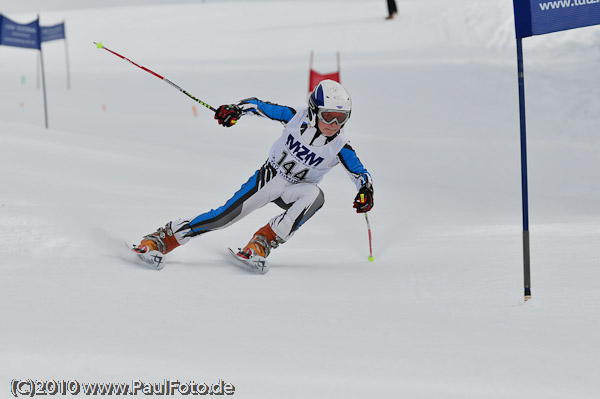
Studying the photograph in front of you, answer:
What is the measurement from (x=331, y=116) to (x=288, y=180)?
65cm

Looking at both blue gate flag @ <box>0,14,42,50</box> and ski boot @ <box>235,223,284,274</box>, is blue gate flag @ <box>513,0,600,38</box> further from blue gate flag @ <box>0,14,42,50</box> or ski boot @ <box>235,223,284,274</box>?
blue gate flag @ <box>0,14,42,50</box>

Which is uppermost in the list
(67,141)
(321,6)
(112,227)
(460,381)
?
(321,6)

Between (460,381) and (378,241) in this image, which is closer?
(460,381)

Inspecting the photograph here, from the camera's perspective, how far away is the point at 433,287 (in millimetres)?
4824

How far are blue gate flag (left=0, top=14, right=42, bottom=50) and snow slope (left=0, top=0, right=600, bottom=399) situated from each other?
1.87m

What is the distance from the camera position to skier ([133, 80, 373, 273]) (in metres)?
5.14

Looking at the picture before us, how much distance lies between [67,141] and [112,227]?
5815 mm

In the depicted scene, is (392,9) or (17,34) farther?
(392,9)

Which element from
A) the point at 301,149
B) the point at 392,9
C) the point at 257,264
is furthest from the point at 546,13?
the point at 392,9

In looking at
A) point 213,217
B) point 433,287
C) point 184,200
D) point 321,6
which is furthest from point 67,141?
point 321,6

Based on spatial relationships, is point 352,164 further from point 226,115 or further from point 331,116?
point 226,115

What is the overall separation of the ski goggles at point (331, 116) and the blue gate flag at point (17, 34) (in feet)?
30.7

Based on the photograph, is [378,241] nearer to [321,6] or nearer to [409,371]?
[409,371]

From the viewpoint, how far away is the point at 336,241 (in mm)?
7000
